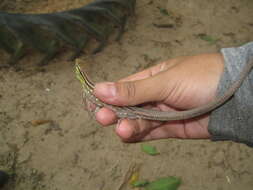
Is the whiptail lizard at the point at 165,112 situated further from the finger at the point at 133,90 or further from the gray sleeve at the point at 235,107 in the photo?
the finger at the point at 133,90

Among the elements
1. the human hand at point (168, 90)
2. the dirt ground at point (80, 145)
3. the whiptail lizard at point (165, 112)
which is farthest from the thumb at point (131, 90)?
the dirt ground at point (80, 145)

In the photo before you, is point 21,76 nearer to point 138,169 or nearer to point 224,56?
point 138,169

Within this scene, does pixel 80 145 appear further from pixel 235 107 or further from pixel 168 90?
pixel 235 107

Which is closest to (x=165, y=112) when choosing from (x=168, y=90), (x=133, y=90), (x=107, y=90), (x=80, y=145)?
(x=168, y=90)

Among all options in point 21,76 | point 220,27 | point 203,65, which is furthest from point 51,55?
point 220,27

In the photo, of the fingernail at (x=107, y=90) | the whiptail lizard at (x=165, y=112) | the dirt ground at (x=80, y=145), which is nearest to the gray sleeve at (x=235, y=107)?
the whiptail lizard at (x=165, y=112)

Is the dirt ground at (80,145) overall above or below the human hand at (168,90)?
below

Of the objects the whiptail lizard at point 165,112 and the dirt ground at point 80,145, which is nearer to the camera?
the whiptail lizard at point 165,112
